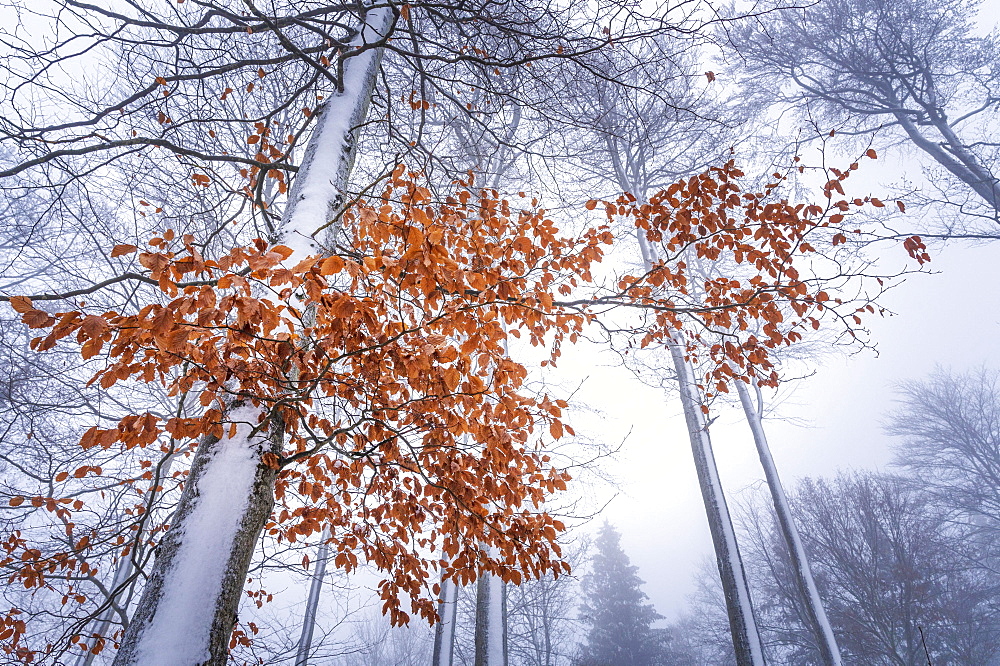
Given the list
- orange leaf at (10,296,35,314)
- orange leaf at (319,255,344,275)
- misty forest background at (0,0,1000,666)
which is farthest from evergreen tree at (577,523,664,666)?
orange leaf at (10,296,35,314)

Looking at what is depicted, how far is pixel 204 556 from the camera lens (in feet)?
5.22

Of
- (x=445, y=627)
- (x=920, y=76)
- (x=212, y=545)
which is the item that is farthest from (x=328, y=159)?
(x=920, y=76)

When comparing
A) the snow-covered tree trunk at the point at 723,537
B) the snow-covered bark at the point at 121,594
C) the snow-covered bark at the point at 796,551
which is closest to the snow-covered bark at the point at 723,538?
the snow-covered tree trunk at the point at 723,537

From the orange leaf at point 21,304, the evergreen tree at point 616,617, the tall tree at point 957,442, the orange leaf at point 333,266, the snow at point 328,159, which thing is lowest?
the evergreen tree at point 616,617

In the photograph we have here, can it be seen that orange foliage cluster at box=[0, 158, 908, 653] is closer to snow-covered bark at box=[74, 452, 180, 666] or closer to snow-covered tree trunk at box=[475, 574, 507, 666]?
snow-covered bark at box=[74, 452, 180, 666]

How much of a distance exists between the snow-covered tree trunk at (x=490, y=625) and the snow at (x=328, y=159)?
170 inches

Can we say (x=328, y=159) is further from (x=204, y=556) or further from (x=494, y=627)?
(x=494, y=627)

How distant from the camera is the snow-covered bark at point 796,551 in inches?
220

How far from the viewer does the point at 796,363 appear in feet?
34.6

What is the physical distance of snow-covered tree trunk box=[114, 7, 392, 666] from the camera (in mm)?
1409

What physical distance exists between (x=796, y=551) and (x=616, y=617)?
23903mm

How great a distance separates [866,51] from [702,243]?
8974 millimetres

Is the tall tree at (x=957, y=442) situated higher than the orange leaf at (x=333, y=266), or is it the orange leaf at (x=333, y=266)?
the tall tree at (x=957, y=442)

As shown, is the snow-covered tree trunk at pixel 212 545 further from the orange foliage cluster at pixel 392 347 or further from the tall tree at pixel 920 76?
the tall tree at pixel 920 76
